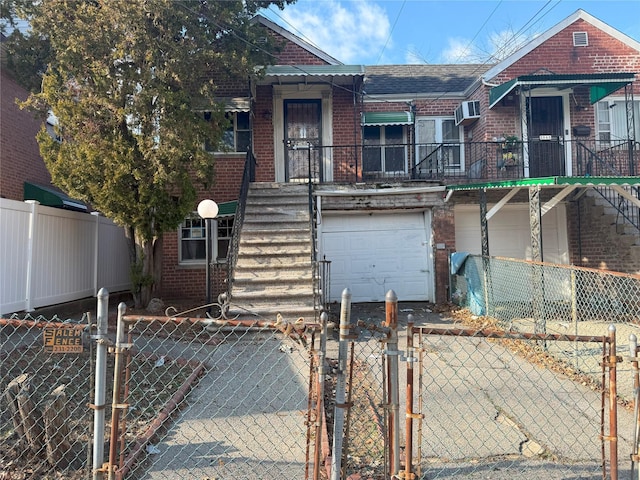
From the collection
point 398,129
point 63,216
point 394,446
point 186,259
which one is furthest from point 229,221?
point 394,446

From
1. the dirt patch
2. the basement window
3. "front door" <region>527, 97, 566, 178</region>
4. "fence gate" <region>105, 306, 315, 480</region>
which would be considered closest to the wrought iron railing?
"fence gate" <region>105, 306, 315, 480</region>

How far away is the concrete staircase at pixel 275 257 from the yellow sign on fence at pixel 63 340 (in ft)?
13.0

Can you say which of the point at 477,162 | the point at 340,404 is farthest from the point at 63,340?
the point at 477,162

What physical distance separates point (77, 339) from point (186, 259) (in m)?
8.94

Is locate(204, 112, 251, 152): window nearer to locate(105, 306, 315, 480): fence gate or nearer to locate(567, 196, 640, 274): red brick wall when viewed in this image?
locate(105, 306, 315, 480): fence gate

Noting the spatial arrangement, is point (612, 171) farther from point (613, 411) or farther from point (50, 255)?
point (50, 255)

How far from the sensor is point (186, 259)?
11.4 metres

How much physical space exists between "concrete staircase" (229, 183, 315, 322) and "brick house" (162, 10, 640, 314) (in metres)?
0.07

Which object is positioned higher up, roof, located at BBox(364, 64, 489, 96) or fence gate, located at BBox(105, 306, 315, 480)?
roof, located at BBox(364, 64, 489, 96)

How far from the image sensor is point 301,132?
12398 millimetres

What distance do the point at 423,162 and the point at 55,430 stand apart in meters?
11.0

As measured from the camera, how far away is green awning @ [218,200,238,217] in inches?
428

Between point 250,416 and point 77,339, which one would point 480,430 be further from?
point 77,339

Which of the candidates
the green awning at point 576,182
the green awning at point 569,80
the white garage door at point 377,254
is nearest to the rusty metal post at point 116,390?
the green awning at point 576,182
